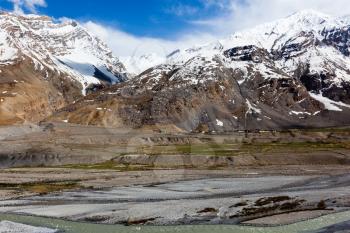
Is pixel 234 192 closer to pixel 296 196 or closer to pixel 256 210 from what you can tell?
pixel 296 196

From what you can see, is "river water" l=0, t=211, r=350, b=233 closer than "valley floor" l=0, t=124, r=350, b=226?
Yes

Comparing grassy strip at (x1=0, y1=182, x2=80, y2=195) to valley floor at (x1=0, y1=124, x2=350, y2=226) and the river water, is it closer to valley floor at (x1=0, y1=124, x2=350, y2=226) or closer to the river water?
valley floor at (x1=0, y1=124, x2=350, y2=226)

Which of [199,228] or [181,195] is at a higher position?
[181,195]

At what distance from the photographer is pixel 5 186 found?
355 feet

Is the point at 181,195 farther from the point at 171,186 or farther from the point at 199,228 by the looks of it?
the point at 199,228

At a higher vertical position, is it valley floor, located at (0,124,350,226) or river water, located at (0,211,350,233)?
valley floor, located at (0,124,350,226)

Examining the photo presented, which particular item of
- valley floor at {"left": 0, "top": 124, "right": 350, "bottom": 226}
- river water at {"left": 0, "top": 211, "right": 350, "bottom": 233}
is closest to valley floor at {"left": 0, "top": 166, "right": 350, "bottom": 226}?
valley floor at {"left": 0, "top": 124, "right": 350, "bottom": 226}

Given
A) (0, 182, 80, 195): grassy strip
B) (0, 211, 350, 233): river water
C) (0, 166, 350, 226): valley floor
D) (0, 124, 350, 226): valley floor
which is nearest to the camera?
(0, 211, 350, 233): river water

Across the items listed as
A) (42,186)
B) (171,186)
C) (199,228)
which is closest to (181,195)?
(171,186)

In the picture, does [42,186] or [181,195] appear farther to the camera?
[42,186]

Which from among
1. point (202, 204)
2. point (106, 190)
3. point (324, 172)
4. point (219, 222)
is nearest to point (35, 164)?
point (106, 190)

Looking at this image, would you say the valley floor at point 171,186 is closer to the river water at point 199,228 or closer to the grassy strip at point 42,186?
the grassy strip at point 42,186

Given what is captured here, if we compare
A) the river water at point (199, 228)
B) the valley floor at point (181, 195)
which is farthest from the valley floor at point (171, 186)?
the river water at point (199, 228)

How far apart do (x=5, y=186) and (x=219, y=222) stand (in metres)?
60.6
